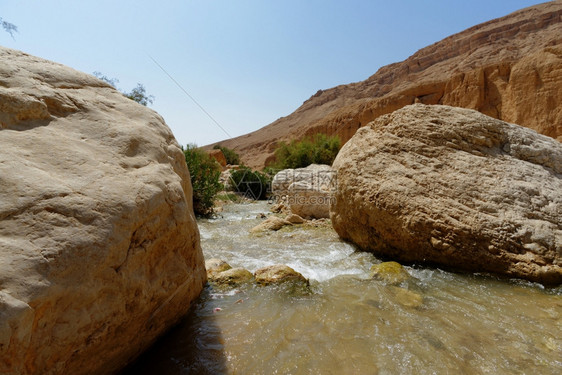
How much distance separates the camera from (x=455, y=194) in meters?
3.62

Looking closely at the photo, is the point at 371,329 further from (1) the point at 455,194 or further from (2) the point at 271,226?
(2) the point at 271,226

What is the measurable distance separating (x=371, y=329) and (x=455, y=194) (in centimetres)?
218

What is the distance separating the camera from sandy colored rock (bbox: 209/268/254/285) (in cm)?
312

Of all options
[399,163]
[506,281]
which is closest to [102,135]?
[399,163]

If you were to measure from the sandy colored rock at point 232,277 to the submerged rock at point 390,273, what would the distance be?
4.47ft

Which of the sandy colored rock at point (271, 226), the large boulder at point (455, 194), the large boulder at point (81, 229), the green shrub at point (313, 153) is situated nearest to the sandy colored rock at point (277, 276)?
the large boulder at point (81, 229)

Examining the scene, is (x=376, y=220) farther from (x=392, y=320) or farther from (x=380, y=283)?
(x=392, y=320)

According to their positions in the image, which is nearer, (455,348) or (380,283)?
(455,348)

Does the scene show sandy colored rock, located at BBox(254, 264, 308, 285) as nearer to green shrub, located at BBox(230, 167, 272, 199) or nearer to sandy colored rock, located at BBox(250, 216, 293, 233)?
sandy colored rock, located at BBox(250, 216, 293, 233)

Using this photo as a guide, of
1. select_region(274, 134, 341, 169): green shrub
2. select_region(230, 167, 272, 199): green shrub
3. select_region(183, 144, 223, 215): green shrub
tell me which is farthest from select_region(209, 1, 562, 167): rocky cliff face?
select_region(183, 144, 223, 215): green shrub

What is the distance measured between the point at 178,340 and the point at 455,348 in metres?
1.91

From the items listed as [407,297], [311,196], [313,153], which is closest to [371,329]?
[407,297]

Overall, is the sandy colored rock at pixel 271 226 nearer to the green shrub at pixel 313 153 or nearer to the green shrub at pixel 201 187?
the green shrub at pixel 201 187

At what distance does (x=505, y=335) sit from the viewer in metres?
2.17
